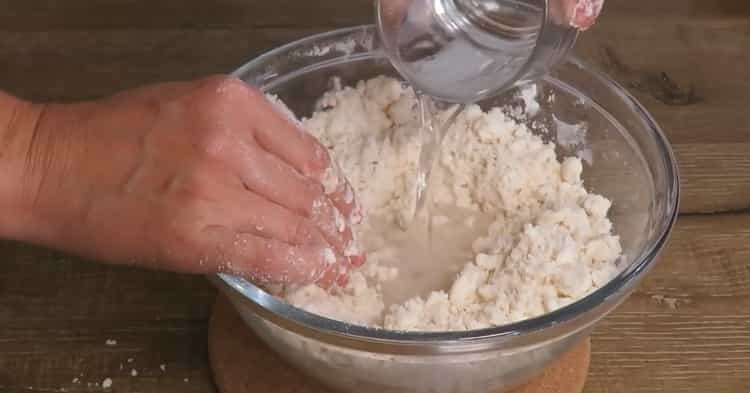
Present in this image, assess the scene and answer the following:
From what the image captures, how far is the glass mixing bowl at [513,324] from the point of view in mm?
904

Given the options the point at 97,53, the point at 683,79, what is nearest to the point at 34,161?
the point at 97,53

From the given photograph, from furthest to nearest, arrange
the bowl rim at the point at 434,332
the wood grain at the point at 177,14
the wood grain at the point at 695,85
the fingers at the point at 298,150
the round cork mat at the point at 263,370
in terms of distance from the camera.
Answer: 1. the wood grain at the point at 177,14
2. the wood grain at the point at 695,85
3. the round cork mat at the point at 263,370
4. the fingers at the point at 298,150
5. the bowl rim at the point at 434,332

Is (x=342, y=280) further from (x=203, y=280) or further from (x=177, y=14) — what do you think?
(x=177, y=14)

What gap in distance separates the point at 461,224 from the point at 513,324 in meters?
0.38

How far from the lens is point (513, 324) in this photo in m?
0.90

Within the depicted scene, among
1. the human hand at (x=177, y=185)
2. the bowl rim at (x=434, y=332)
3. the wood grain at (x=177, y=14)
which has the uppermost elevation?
the wood grain at (x=177, y=14)

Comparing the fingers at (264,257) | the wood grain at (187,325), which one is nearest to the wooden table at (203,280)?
the wood grain at (187,325)

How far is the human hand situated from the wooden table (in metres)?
0.27

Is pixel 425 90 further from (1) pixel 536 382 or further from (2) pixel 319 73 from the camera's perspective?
(1) pixel 536 382

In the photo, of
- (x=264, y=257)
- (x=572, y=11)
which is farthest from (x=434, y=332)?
(x=572, y=11)

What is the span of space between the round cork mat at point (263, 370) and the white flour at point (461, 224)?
4.8 inches

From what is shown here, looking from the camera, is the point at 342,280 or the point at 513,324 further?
the point at 342,280

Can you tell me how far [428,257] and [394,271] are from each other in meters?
0.07

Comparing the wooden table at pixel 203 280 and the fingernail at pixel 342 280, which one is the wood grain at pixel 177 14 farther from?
the fingernail at pixel 342 280
